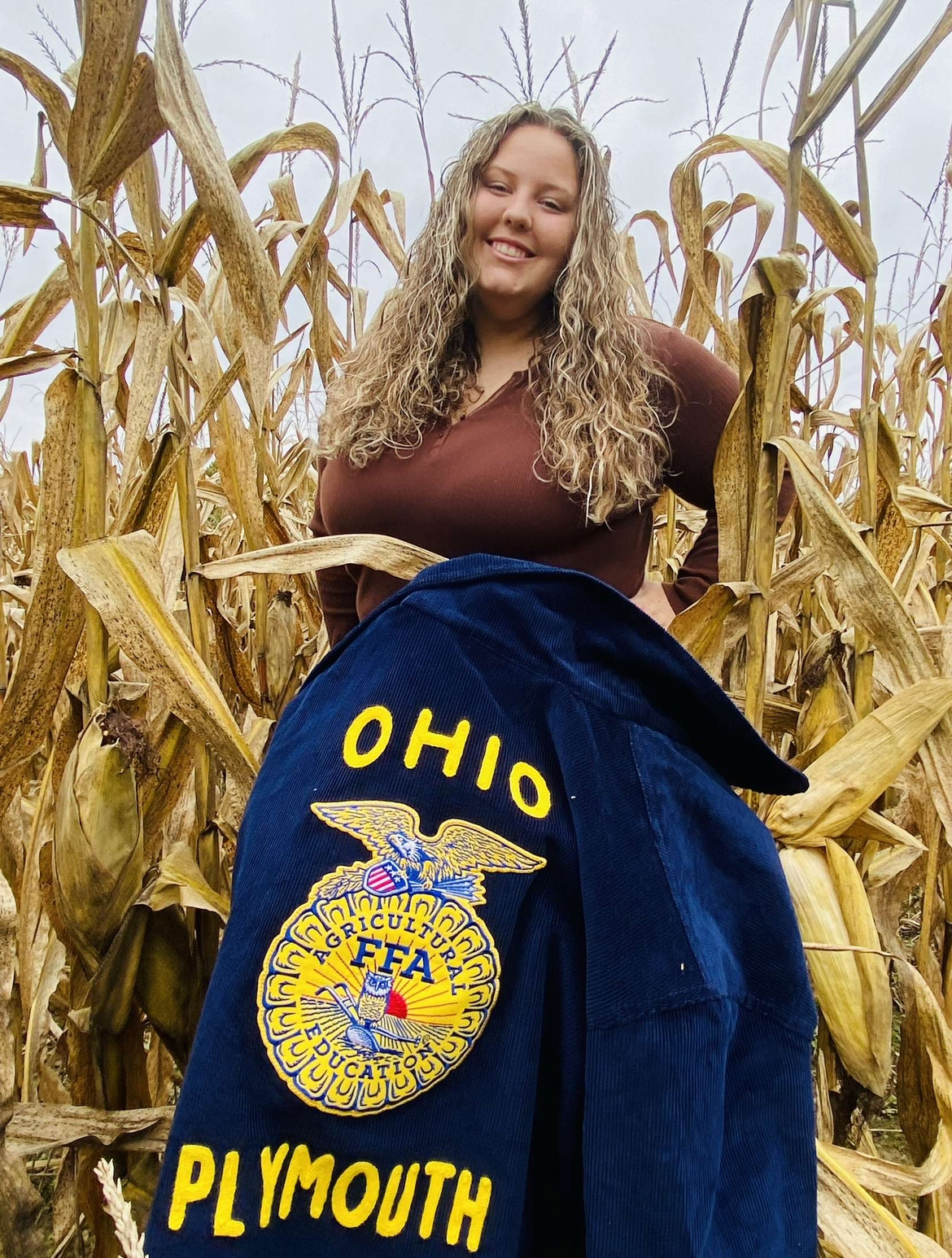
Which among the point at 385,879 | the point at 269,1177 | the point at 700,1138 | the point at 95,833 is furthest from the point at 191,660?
the point at 700,1138

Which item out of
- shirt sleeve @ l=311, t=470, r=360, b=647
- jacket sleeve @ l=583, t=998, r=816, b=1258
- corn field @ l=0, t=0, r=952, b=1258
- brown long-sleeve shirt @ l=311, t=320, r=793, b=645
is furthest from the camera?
shirt sleeve @ l=311, t=470, r=360, b=647

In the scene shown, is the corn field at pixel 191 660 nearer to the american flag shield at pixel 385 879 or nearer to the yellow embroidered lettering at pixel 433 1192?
the american flag shield at pixel 385 879

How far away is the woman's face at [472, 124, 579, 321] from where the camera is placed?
922 mm

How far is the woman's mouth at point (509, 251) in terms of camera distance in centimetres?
92

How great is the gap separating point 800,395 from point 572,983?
755 mm

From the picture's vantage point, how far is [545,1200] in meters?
0.57

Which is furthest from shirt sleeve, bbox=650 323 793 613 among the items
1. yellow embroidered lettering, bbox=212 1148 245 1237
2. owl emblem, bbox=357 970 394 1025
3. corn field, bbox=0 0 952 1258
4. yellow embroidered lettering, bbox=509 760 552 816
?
yellow embroidered lettering, bbox=212 1148 245 1237

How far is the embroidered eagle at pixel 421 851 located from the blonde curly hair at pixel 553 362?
0.39 meters

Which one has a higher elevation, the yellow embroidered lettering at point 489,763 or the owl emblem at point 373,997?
the yellow embroidered lettering at point 489,763

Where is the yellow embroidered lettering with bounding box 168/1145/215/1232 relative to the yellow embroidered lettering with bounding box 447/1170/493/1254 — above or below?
above

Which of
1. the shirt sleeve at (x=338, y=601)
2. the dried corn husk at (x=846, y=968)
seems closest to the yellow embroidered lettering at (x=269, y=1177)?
the dried corn husk at (x=846, y=968)

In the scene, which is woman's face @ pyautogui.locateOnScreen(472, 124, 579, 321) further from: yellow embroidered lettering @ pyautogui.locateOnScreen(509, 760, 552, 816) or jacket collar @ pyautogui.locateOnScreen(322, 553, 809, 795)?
yellow embroidered lettering @ pyautogui.locateOnScreen(509, 760, 552, 816)

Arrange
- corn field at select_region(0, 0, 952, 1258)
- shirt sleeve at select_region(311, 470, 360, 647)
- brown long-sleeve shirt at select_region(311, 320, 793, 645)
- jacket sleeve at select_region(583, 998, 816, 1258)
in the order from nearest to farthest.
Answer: jacket sleeve at select_region(583, 998, 816, 1258) < corn field at select_region(0, 0, 952, 1258) < brown long-sleeve shirt at select_region(311, 320, 793, 645) < shirt sleeve at select_region(311, 470, 360, 647)

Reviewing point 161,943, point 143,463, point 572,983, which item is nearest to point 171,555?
point 143,463
